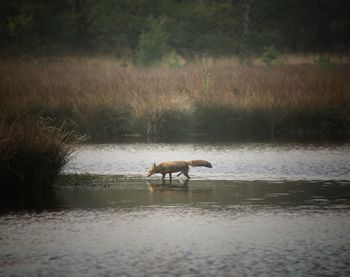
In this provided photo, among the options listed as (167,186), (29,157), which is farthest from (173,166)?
(29,157)

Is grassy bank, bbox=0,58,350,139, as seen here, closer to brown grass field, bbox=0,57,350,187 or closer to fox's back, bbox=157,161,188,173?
brown grass field, bbox=0,57,350,187

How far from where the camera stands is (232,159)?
19719mm

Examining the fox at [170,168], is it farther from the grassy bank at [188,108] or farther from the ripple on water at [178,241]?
the grassy bank at [188,108]

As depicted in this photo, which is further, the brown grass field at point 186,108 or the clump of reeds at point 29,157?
the brown grass field at point 186,108

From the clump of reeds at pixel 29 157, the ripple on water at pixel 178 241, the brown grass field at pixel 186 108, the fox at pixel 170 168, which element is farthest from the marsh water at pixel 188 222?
the brown grass field at pixel 186 108

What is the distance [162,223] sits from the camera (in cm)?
1238

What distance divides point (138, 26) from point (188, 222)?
3479cm

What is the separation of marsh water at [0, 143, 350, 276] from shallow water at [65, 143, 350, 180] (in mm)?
44

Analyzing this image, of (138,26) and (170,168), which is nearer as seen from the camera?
(170,168)

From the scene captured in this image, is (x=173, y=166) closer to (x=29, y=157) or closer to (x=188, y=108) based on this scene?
(x=29, y=157)

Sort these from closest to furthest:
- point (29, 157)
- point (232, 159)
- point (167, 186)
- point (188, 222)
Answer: point (188, 222)
point (29, 157)
point (167, 186)
point (232, 159)

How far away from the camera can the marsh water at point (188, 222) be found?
989 cm

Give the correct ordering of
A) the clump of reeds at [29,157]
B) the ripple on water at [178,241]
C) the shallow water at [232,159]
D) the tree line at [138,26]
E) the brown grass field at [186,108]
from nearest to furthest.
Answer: the ripple on water at [178,241]
the clump of reeds at [29,157]
the shallow water at [232,159]
the brown grass field at [186,108]
the tree line at [138,26]

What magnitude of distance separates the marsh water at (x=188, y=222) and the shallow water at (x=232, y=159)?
0.04m
